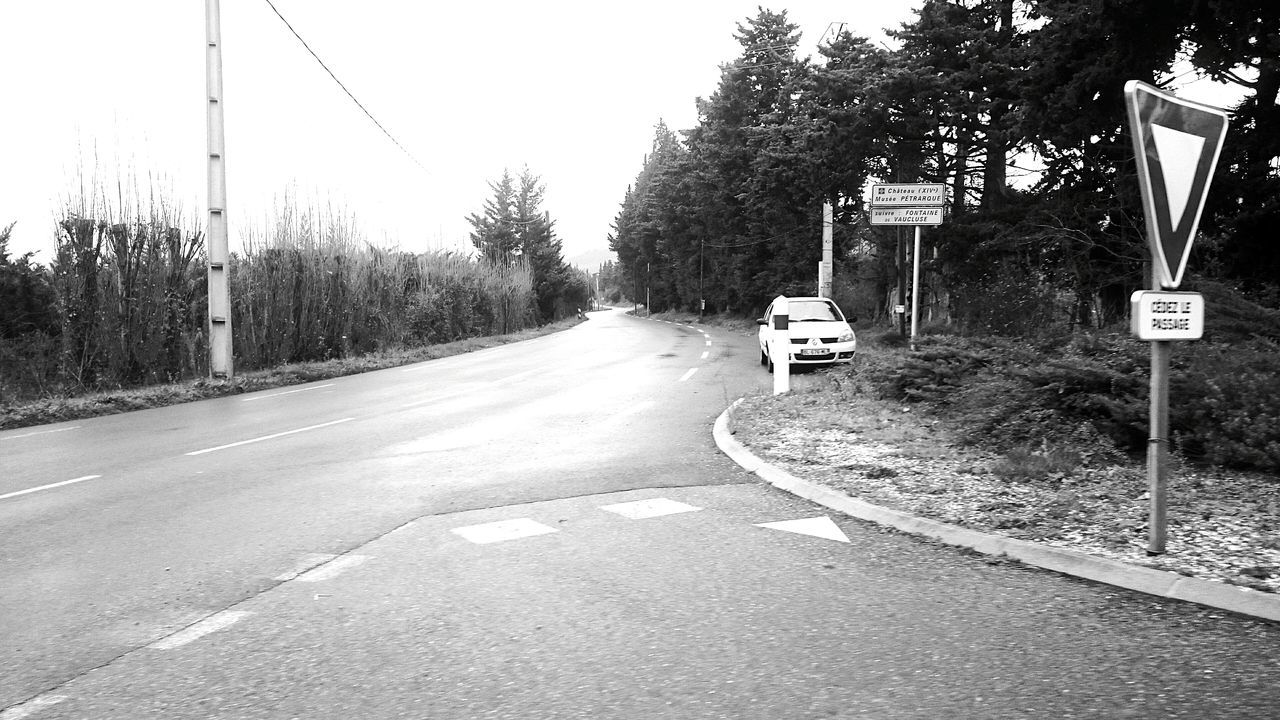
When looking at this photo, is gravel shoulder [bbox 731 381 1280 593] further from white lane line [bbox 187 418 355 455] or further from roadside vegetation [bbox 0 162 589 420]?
roadside vegetation [bbox 0 162 589 420]

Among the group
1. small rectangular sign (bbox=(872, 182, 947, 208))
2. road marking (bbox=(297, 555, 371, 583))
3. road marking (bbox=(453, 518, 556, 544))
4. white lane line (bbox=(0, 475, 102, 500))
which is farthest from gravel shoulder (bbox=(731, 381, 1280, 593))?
white lane line (bbox=(0, 475, 102, 500))

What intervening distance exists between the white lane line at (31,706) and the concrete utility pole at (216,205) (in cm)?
1580

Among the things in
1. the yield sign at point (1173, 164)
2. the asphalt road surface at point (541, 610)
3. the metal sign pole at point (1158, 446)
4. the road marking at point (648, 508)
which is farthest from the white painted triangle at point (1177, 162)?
the road marking at point (648, 508)

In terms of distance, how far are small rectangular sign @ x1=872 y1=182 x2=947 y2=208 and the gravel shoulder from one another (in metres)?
5.28

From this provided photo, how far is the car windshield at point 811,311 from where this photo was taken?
18.9 m

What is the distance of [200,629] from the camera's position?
4.05 metres

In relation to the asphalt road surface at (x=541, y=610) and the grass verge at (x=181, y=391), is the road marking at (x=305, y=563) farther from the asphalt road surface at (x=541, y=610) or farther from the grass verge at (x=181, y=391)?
the grass verge at (x=181, y=391)

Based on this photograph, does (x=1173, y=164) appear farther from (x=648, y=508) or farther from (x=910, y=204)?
(x=910, y=204)

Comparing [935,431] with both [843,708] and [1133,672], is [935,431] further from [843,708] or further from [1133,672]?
[843,708]

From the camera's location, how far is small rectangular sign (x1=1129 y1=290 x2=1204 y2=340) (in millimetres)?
4438

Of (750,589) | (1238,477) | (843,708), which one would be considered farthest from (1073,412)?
(843,708)

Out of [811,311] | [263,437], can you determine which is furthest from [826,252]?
[263,437]

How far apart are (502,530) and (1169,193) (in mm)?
4415

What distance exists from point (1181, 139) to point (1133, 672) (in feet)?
9.02
